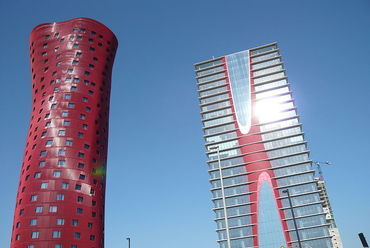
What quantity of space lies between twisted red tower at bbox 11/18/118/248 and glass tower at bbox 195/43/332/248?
41552 millimetres

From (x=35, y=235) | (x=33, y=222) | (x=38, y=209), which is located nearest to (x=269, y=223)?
(x=38, y=209)

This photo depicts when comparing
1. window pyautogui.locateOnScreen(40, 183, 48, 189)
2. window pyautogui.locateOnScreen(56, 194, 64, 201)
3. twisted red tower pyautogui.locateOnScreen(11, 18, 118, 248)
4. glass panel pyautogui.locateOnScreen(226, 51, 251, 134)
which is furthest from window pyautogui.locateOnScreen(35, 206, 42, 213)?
glass panel pyautogui.locateOnScreen(226, 51, 251, 134)

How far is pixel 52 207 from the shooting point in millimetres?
65438

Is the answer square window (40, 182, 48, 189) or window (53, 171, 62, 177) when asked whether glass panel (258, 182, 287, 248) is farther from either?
square window (40, 182, 48, 189)

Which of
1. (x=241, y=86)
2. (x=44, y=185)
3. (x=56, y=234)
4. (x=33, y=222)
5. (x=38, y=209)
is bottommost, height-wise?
(x=56, y=234)

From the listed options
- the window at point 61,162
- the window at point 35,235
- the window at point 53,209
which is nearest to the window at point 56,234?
the window at point 35,235

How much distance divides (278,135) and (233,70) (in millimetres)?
30252

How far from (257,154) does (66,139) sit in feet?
204

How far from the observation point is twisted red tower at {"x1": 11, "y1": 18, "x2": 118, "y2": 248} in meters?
64.9

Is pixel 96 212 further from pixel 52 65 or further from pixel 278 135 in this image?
pixel 278 135

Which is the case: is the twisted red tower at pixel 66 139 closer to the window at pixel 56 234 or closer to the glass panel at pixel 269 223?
the window at pixel 56 234

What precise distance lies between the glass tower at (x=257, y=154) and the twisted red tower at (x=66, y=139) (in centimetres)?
4155

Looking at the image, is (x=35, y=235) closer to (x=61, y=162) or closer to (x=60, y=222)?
(x=60, y=222)

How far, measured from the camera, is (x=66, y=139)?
2886 inches
